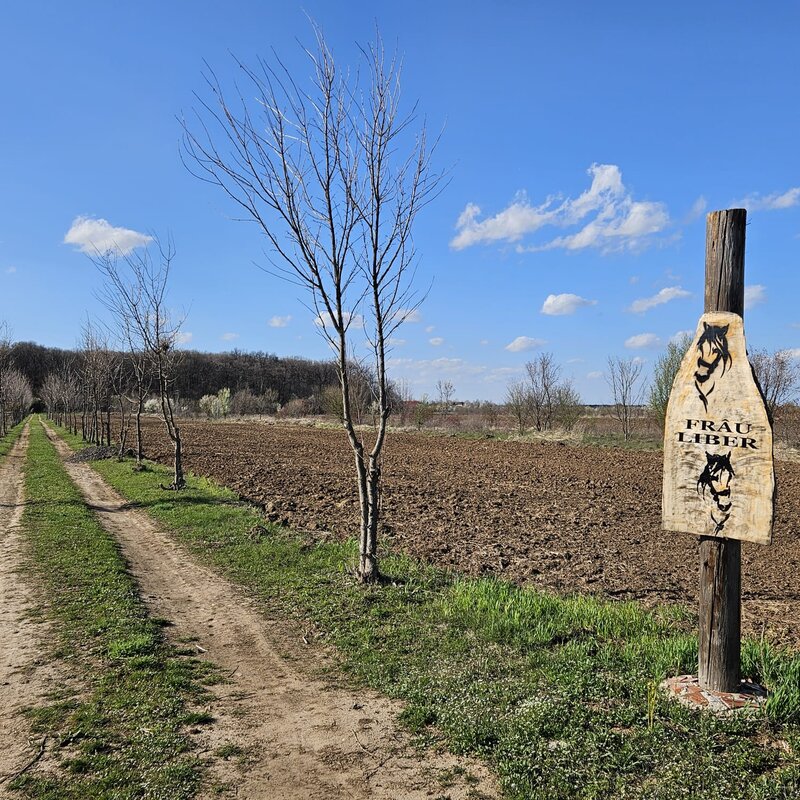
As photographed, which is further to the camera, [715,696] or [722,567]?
[722,567]

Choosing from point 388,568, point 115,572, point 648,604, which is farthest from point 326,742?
point 115,572

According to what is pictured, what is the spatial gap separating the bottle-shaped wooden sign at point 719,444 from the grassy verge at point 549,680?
1.14m

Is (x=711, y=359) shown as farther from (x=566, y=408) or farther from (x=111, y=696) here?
(x=566, y=408)

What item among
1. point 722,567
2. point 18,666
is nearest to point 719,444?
point 722,567

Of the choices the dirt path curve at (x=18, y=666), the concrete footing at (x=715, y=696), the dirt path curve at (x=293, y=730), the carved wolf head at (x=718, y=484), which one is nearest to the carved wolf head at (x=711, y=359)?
the carved wolf head at (x=718, y=484)

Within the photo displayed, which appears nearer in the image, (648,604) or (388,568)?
(648,604)

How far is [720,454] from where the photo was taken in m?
4.00

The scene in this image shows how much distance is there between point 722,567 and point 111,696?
4.50 metres

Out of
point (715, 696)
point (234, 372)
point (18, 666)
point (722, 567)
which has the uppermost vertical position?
point (234, 372)

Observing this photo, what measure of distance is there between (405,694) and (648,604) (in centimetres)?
366

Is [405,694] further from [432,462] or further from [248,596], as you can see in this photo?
[432,462]

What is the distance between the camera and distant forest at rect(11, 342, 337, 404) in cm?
9928

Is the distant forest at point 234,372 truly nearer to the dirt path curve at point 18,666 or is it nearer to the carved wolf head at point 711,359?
the dirt path curve at point 18,666

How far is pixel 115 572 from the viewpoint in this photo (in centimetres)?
767
